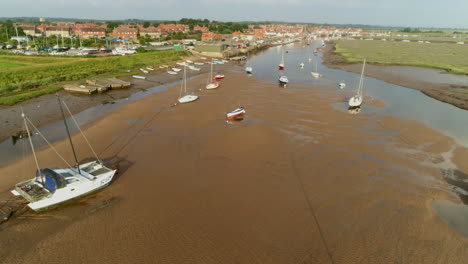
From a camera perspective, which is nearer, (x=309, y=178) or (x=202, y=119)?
(x=309, y=178)

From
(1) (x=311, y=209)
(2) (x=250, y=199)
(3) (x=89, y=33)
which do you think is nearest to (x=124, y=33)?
(3) (x=89, y=33)

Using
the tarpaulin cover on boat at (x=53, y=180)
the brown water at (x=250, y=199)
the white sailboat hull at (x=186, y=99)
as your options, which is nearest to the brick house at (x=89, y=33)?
the white sailboat hull at (x=186, y=99)

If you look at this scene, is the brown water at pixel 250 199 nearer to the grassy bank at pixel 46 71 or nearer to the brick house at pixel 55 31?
the grassy bank at pixel 46 71

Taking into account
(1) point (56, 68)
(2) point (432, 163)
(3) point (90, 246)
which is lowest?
(3) point (90, 246)

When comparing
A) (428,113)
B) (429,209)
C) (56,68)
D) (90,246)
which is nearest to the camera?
(90,246)

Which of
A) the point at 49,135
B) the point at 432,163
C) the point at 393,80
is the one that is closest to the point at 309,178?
the point at 432,163

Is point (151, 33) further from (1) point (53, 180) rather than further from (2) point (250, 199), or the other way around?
(2) point (250, 199)

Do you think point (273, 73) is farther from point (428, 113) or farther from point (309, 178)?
point (309, 178)

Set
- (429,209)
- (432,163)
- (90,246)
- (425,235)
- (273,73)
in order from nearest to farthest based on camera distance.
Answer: (90,246)
(425,235)
(429,209)
(432,163)
(273,73)
